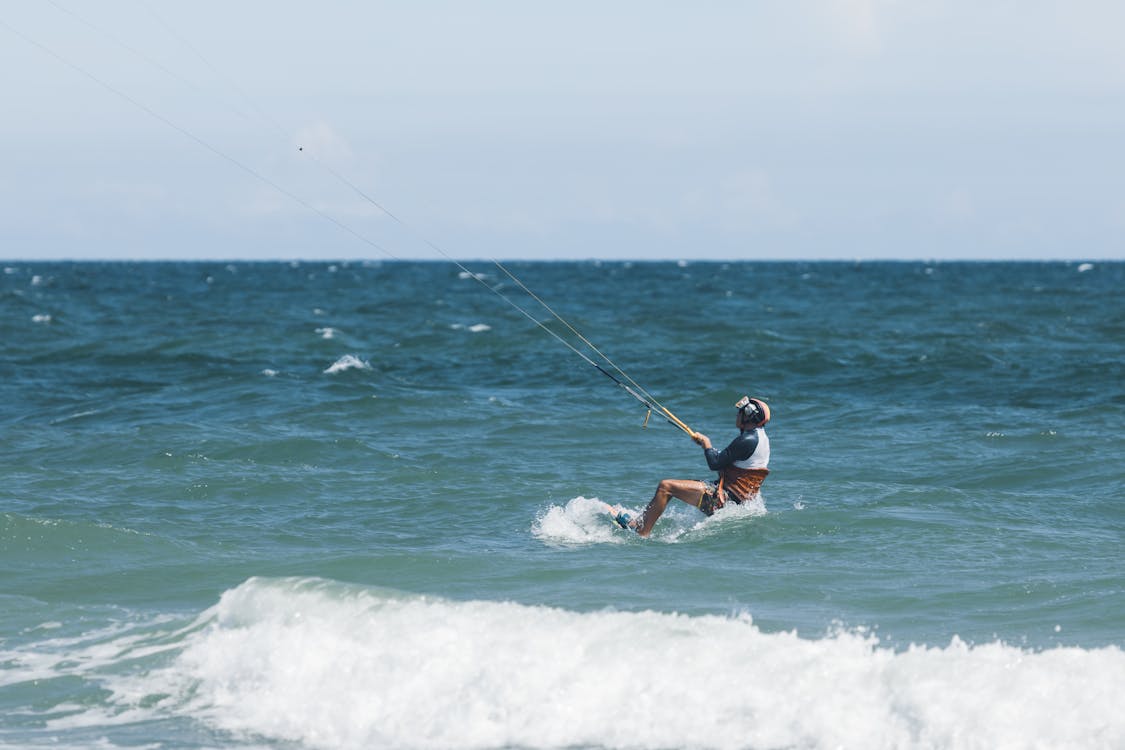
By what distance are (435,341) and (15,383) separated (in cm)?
1140

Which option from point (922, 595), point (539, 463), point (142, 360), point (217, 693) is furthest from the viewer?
point (142, 360)

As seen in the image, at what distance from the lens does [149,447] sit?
17391 millimetres

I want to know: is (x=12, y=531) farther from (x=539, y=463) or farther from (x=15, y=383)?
(x=15, y=383)

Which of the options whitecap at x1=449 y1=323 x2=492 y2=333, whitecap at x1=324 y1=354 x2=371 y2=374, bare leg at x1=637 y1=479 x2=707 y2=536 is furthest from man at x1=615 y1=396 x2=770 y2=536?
whitecap at x1=449 y1=323 x2=492 y2=333

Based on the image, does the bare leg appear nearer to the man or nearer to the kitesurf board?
the man

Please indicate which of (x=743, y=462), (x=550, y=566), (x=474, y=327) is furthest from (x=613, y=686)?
(x=474, y=327)

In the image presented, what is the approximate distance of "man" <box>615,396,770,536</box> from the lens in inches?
477

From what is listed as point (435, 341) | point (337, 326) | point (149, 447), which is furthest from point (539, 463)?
point (337, 326)

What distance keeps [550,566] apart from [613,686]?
110 inches

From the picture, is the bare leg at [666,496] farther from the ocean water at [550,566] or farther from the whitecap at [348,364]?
the whitecap at [348,364]

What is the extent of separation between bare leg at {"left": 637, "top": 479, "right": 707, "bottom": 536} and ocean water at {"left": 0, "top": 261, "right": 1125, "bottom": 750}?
0.17 meters

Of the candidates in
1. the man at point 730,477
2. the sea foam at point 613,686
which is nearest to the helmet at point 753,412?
the man at point 730,477

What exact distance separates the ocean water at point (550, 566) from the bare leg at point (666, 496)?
0.17 metres

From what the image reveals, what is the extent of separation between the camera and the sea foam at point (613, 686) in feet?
25.8
